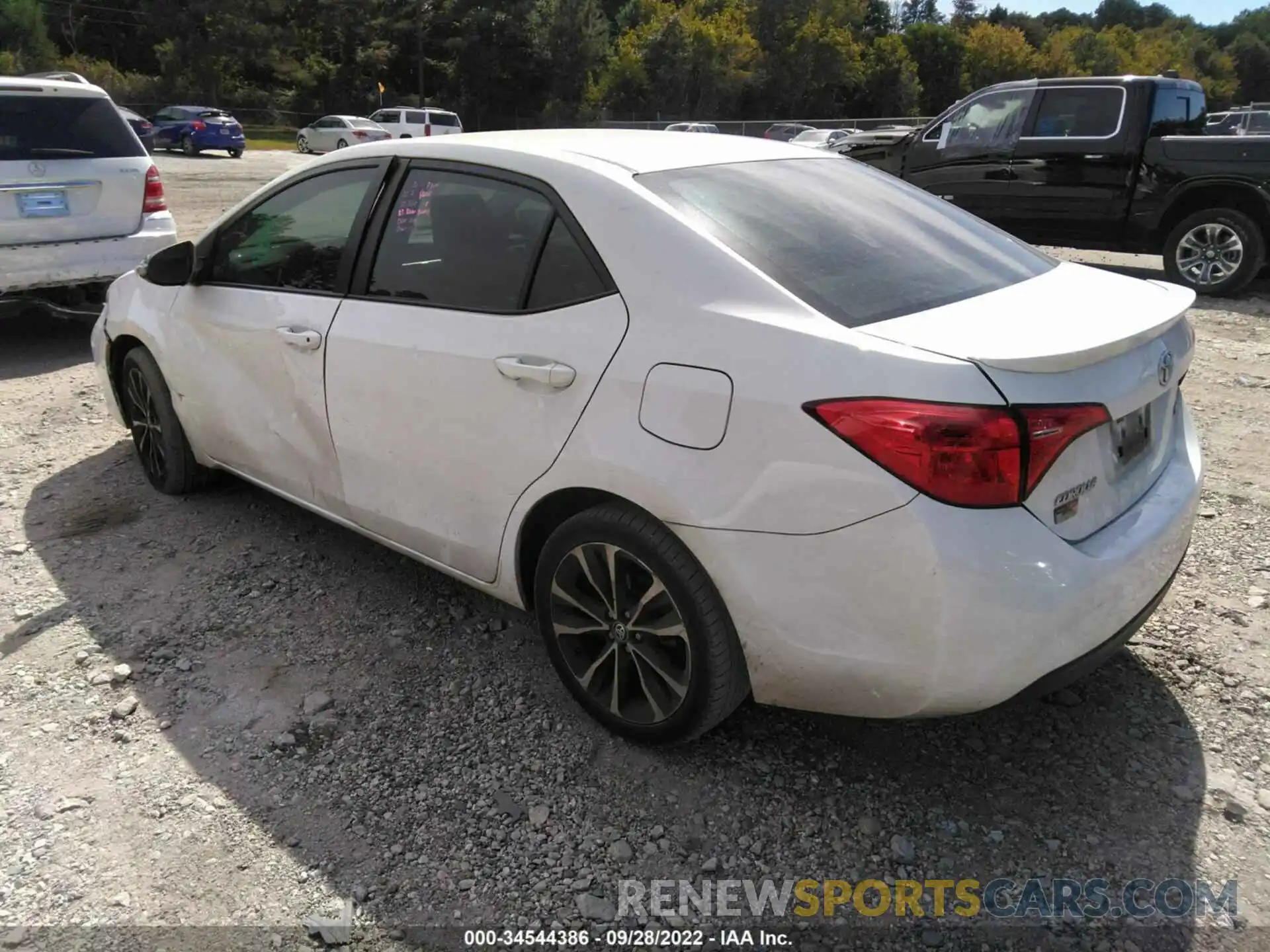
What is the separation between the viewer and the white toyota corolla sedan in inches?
83.3

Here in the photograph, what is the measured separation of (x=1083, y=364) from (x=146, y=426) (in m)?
4.05

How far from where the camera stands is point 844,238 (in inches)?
107

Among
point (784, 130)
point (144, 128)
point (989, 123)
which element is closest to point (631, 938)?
point (989, 123)

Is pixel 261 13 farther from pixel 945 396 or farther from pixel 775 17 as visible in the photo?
pixel 945 396

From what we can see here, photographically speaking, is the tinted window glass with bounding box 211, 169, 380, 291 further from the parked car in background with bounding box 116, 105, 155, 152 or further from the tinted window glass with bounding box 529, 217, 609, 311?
the parked car in background with bounding box 116, 105, 155, 152

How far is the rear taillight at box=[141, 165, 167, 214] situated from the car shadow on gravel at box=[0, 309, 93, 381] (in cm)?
A: 110

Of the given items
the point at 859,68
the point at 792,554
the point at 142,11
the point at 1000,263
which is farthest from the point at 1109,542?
the point at 859,68

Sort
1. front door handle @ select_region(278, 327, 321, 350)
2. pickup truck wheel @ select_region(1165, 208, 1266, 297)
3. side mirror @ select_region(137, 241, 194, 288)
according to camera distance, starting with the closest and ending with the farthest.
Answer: front door handle @ select_region(278, 327, 321, 350), side mirror @ select_region(137, 241, 194, 288), pickup truck wheel @ select_region(1165, 208, 1266, 297)

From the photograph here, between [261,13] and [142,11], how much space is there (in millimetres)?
7265

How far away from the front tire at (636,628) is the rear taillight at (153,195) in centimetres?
589

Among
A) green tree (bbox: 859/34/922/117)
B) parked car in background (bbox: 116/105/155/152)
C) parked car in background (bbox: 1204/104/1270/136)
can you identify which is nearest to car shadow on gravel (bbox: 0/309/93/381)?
parked car in background (bbox: 1204/104/1270/136)

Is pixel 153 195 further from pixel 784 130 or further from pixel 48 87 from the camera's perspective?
pixel 784 130

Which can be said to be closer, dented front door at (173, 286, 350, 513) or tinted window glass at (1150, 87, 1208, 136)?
dented front door at (173, 286, 350, 513)

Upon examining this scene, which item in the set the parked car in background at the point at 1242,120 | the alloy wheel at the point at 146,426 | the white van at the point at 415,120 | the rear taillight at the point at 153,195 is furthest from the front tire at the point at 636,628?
the white van at the point at 415,120
